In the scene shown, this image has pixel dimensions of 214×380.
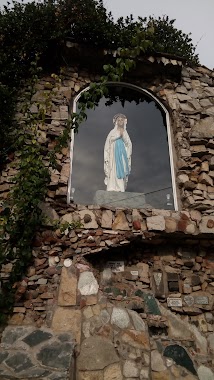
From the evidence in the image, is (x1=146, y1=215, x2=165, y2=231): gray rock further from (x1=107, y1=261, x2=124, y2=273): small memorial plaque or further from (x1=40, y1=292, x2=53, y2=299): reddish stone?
(x1=40, y1=292, x2=53, y2=299): reddish stone

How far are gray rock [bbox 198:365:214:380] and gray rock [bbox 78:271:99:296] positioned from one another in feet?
4.97

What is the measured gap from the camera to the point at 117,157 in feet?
18.1

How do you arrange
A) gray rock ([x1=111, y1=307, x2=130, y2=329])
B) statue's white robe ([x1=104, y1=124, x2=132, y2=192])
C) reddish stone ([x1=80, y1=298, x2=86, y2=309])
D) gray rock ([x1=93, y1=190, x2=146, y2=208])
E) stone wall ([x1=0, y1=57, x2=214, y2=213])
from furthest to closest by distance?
1. statue's white robe ([x1=104, y1=124, x2=132, y2=192])
2. stone wall ([x1=0, y1=57, x2=214, y2=213])
3. gray rock ([x1=93, y1=190, x2=146, y2=208])
4. reddish stone ([x1=80, y1=298, x2=86, y2=309])
5. gray rock ([x1=111, y1=307, x2=130, y2=329])

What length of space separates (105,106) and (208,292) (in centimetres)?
359

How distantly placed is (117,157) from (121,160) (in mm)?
81

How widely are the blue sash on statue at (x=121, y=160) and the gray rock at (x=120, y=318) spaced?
2.08 meters

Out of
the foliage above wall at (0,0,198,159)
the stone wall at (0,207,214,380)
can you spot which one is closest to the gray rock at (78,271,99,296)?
the stone wall at (0,207,214,380)

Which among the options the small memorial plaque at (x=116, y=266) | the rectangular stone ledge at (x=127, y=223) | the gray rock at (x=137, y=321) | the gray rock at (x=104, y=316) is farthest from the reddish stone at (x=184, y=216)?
the gray rock at (x=104, y=316)

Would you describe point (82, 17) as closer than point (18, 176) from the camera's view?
No

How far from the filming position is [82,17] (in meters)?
5.92

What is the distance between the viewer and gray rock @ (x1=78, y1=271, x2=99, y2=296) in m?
4.17

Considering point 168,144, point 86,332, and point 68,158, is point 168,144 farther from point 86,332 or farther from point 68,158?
point 86,332

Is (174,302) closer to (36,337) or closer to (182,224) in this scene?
(182,224)

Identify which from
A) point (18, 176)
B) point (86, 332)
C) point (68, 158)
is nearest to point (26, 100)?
point (68, 158)
